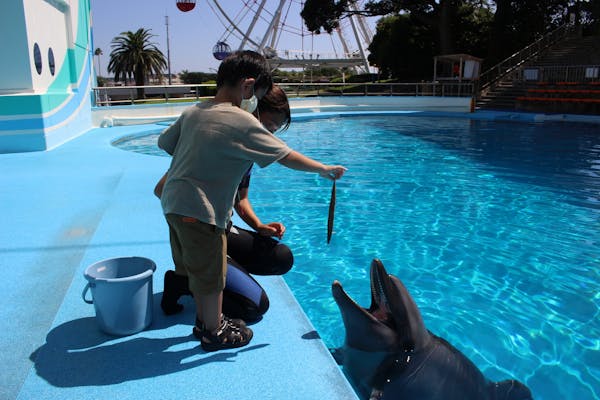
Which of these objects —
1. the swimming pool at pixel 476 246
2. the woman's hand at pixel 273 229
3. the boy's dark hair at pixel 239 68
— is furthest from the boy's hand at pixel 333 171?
the swimming pool at pixel 476 246

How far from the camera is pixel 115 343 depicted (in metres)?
2.46

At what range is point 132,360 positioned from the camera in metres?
2.31

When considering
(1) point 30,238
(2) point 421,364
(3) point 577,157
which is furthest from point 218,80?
(3) point 577,157

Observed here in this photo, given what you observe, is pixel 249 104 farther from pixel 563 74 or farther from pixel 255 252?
pixel 563 74

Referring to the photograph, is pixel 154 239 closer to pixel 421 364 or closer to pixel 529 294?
pixel 421 364

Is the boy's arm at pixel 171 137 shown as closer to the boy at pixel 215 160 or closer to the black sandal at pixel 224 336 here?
the boy at pixel 215 160

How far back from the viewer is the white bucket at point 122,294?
234cm

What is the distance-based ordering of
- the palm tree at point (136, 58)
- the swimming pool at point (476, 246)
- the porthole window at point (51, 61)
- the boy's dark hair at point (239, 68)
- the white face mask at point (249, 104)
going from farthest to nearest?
the palm tree at point (136, 58) < the porthole window at point (51, 61) < the swimming pool at point (476, 246) < the white face mask at point (249, 104) < the boy's dark hair at point (239, 68)

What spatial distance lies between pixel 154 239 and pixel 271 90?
2.06 meters

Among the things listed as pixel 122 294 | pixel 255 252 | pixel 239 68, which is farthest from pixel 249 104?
pixel 122 294

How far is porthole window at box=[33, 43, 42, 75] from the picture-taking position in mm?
9883

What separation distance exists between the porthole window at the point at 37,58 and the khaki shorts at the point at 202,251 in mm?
9405

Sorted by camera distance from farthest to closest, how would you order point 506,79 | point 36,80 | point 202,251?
1. point 506,79
2. point 36,80
3. point 202,251

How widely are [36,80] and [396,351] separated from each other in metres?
9.93
